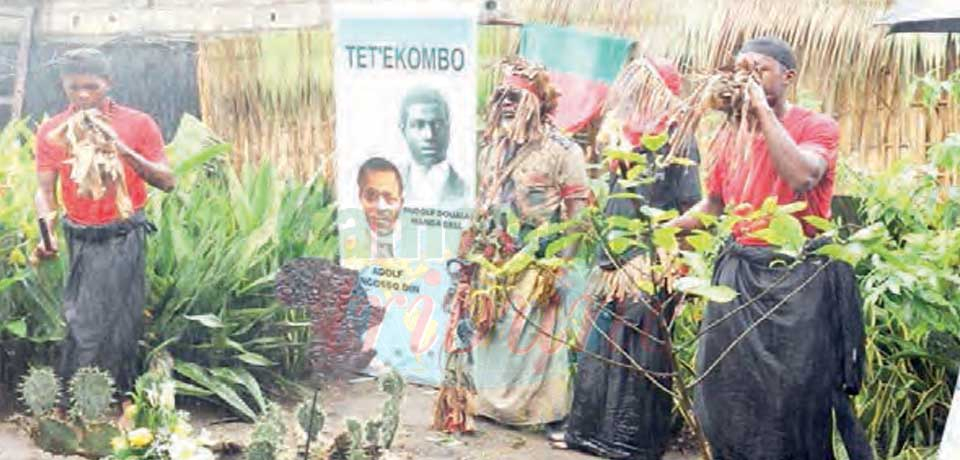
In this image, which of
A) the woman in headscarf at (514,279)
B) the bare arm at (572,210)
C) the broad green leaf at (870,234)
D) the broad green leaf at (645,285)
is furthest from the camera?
the woman in headscarf at (514,279)

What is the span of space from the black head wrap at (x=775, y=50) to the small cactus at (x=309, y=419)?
2.21 metres

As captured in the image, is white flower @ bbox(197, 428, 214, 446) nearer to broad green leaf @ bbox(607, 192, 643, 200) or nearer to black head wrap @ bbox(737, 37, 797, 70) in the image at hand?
broad green leaf @ bbox(607, 192, 643, 200)

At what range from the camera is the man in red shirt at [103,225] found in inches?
260

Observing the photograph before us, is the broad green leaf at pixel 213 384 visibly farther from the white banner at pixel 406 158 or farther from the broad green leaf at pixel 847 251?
the broad green leaf at pixel 847 251

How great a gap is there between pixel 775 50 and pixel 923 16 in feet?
1.77

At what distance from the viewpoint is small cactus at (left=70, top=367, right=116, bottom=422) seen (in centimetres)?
662

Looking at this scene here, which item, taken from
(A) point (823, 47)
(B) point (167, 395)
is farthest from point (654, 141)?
(B) point (167, 395)

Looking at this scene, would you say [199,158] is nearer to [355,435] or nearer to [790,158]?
[355,435]

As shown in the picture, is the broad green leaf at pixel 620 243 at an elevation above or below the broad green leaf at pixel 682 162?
below

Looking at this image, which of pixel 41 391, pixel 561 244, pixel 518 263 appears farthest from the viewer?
pixel 41 391

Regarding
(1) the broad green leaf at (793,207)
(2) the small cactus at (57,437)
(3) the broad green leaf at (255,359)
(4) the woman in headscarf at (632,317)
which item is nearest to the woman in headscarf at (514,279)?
(4) the woman in headscarf at (632,317)

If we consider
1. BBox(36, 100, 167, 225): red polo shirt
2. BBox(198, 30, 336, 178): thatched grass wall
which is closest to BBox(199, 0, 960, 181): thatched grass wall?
BBox(198, 30, 336, 178): thatched grass wall

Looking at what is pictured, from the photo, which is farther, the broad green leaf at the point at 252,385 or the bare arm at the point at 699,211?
the broad green leaf at the point at 252,385

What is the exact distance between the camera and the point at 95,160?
6.59 metres
